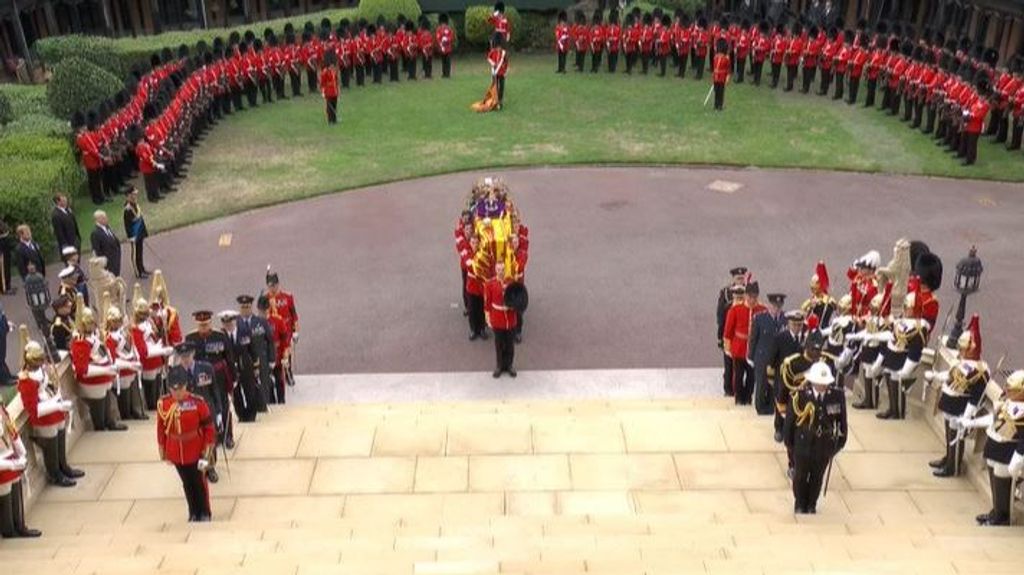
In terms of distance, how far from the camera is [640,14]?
25672 millimetres

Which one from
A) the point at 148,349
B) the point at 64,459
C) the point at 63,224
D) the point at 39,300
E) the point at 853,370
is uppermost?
the point at 63,224

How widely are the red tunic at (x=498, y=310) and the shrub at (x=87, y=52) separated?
14.9 metres

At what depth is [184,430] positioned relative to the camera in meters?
7.66

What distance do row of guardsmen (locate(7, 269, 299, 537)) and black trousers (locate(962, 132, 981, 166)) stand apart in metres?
12.6

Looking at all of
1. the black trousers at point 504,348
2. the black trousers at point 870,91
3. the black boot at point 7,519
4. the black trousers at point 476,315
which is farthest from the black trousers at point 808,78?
the black boot at point 7,519

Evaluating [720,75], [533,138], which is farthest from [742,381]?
[720,75]

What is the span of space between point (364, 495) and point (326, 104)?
1458cm

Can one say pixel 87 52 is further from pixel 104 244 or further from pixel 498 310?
pixel 498 310

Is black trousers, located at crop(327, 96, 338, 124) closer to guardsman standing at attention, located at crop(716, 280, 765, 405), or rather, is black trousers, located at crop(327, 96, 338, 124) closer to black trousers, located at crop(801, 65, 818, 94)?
black trousers, located at crop(801, 65, 818, 94)

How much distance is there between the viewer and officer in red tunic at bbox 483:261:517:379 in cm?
1075

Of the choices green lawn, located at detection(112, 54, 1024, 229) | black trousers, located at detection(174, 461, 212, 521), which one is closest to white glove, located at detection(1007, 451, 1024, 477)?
black trousers, located at detection(174, 461, 212, 521)

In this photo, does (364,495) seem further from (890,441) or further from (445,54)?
(445,54)

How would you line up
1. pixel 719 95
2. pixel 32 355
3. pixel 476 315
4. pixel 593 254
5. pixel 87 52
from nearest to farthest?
pixel 32 355 → pixel 476 315 → pixel 593 254 → pixel 719 95 → pixel 87 52

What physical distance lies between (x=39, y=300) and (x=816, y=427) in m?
9.03
